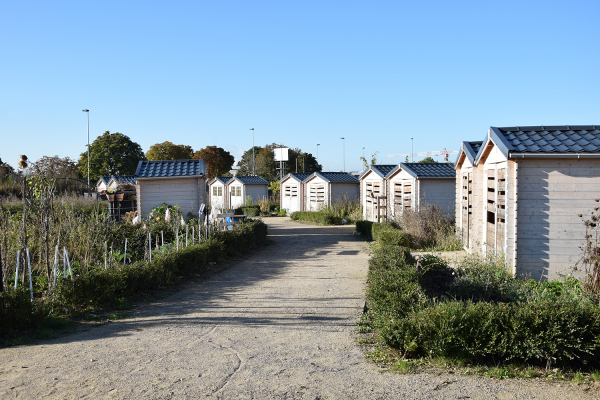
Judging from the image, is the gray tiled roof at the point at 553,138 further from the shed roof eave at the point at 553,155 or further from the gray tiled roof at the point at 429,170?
the gray tiled roof at the point at 429,170

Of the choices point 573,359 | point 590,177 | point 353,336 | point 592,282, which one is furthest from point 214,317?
point 590,177

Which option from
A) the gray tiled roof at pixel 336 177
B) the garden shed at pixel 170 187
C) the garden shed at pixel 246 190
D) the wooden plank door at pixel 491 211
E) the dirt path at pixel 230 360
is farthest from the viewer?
the garden shed at pixel 246 190

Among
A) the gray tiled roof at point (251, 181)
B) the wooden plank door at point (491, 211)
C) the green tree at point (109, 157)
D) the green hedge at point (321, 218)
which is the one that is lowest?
the green hedge at point (321, 218)

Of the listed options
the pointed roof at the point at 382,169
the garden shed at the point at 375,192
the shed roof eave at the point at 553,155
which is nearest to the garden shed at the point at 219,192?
the garden shed at the point at 375,192

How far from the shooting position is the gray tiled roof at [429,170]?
1795cm

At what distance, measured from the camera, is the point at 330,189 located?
28797 mm

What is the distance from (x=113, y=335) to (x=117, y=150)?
4532 cm

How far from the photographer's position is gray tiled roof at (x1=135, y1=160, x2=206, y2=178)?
15.9 meters

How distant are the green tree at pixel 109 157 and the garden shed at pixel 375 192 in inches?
1227

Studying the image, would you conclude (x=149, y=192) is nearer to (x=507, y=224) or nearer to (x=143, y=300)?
(x=143, y=300)

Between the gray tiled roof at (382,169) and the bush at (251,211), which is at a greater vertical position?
the gray tiled roof at (382,169)

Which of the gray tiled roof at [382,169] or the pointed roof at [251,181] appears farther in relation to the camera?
the pointed roof at [251,181]

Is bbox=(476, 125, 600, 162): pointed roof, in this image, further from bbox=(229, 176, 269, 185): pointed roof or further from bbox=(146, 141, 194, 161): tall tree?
bbox=(146, 141, 194, 161): tall tree

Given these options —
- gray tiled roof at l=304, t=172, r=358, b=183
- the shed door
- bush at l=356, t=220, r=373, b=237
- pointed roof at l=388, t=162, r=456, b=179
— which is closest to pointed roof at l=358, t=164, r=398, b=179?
pointed roof at l=388, t=162, r=456, b=179
